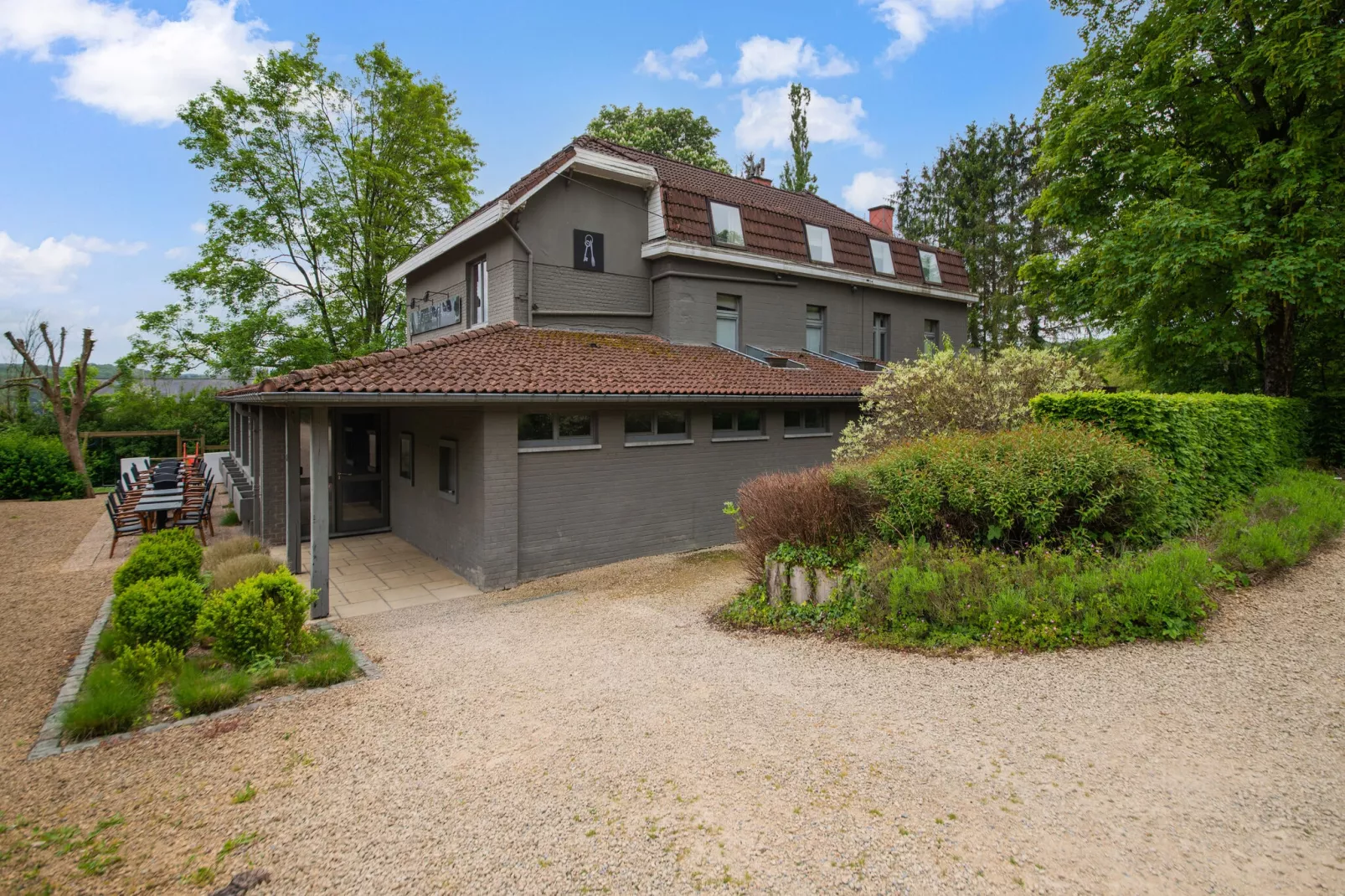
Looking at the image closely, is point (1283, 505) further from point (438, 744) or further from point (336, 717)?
point (336, 717)

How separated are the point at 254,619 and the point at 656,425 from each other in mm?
7244

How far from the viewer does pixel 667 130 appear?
31.7m

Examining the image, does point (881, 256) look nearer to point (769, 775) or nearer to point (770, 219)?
point (770, 219)

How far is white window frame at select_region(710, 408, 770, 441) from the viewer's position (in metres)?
13.1

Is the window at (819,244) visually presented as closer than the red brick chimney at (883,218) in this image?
Yes

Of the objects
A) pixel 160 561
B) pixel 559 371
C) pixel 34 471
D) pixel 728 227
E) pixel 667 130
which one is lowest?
pixel 160 561

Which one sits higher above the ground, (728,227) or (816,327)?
(728,227)

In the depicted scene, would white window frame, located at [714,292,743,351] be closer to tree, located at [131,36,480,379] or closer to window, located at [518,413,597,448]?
window, located at [518,413,597,448]

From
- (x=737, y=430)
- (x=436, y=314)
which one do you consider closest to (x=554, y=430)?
(x=737, y=430)

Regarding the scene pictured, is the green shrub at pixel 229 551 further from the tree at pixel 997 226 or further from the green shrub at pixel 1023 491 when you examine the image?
the tree at pixel 997 226

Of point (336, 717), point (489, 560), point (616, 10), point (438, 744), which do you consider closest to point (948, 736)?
point (438, 744)

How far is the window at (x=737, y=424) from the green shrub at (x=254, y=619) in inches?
320

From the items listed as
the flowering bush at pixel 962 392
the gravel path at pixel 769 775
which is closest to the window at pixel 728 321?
the flowering bush at pixel 962 392

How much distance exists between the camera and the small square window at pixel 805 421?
14.5 meters
